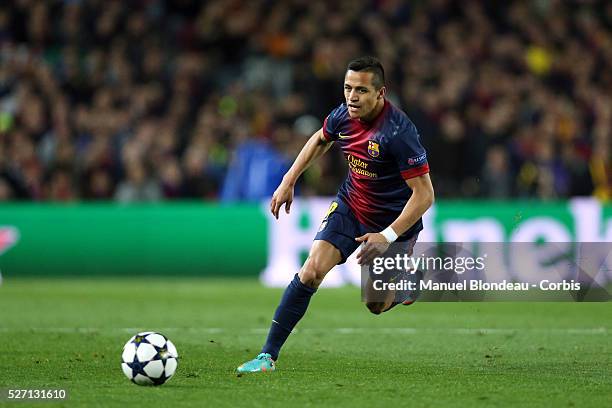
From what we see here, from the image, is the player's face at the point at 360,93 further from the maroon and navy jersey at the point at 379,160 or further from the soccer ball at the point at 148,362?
the soccer ball at the point at 148,362

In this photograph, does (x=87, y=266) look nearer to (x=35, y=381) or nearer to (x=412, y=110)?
(x=412, y=110)

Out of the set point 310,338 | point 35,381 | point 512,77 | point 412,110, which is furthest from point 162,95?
point 35,381

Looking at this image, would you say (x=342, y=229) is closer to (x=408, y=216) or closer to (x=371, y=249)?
(x=408, y=216)

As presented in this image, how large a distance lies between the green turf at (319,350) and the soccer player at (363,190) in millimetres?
494

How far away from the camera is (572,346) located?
31.2 feet

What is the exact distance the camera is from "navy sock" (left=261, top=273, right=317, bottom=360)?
25.7 feet

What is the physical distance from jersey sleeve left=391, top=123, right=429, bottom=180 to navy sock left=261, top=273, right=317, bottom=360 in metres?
1.06

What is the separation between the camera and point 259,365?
7.73 meters

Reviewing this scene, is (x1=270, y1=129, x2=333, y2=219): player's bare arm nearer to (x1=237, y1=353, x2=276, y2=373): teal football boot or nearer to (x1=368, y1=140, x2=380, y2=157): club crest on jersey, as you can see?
(x1=368, y1=140, x2=380, y2=157): club crest on jersey

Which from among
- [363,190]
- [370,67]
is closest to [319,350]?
[363,190]

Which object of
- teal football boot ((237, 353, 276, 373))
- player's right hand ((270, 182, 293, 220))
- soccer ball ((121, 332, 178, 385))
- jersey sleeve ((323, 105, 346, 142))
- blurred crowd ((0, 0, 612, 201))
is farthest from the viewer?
blurred crowd ((0, 0, 612, 201))

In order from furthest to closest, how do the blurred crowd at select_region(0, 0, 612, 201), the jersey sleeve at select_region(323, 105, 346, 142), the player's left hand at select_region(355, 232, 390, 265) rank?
1. the blurred crowd at select_region(0, 0, 612, 201)
2. the jersey sleeve at select_region(323, 105, 346, 142)
3. the player's left hand at select_region(355, 232, 390, 265)

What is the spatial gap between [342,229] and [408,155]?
30.7 inches

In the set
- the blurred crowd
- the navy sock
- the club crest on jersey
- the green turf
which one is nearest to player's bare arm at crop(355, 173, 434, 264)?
the club crest on jersey
